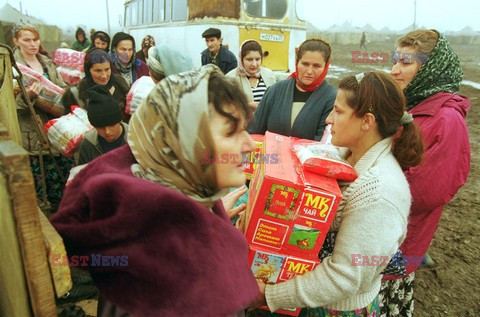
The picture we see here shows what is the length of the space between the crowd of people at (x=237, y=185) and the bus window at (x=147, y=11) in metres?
8.53

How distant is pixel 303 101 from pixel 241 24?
512 centimetres

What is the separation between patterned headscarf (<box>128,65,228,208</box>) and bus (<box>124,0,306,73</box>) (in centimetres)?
661

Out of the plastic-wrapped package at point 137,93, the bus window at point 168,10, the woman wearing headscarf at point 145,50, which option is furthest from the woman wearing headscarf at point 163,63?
the bus window at point 168,10

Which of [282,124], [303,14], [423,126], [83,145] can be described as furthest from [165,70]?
[303,14]

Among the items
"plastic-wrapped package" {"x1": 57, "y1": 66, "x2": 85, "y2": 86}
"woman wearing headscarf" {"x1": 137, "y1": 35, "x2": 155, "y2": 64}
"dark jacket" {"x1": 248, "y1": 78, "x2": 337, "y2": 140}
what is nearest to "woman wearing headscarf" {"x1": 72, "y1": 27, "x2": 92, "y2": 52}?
"woman wearing headscarf" {"x1": 137, "y1": 35, "x2": 155, "y2": 64}

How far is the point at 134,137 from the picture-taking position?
3.43 feet

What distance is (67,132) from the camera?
2.87 m

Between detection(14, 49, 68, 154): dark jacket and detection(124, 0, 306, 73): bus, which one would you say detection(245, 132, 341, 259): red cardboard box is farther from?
detection(124, 0, 306, 73): bus

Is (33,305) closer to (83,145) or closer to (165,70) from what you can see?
(83,145)

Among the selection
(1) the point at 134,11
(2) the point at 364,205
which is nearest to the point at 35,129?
(2) the point at 364,205

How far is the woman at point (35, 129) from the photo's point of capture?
10.5 feet

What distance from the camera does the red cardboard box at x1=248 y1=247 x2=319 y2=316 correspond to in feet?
4.63

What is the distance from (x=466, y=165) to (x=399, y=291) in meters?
0.90

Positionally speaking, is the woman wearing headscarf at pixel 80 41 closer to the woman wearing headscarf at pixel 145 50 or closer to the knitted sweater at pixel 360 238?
the woman wearing headscarf at pixel 145 50
